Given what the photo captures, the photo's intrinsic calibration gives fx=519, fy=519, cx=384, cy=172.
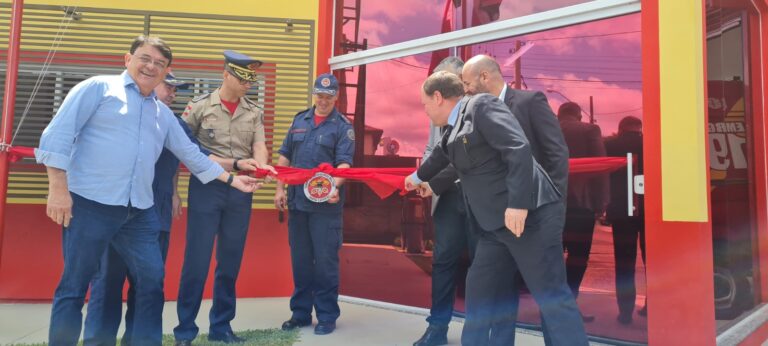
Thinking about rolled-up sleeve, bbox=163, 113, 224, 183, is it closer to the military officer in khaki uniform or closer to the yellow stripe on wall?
the military officer in khaki uniform

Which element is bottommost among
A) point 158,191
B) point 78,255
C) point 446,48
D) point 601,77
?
point 78,255

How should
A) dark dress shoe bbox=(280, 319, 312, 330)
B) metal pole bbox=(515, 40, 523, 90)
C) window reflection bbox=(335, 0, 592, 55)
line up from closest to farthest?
dark dress shoe bbox=(280, 319, 312, 330), metal pole bbox=(515, 40, 523, 90), window reflection bbox=(335, 0, 592, 55)

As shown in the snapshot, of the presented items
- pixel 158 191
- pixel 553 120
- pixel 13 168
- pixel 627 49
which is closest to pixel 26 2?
pixel 13 168

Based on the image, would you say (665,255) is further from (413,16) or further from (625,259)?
(413,16)

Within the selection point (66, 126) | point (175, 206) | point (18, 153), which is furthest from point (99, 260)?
point (18, 153)

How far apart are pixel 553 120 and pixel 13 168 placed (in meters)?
4.65

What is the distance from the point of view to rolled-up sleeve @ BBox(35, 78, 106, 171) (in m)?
2.29

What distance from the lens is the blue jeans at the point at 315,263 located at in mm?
3678

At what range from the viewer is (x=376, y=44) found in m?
4.70

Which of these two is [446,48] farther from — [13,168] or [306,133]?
[13,168]

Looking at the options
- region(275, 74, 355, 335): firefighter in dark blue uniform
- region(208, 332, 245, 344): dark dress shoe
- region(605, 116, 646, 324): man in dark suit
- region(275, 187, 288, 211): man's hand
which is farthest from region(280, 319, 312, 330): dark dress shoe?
region(605, 116, 646, 324): man in dark suit

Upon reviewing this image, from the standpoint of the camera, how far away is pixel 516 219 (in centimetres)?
218

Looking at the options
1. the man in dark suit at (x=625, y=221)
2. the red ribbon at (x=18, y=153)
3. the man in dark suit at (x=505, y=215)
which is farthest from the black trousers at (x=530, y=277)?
the red ribbon at (x=18, y=153)

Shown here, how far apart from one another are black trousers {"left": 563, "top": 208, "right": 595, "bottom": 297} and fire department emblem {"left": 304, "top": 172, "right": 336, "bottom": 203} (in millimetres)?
1698
